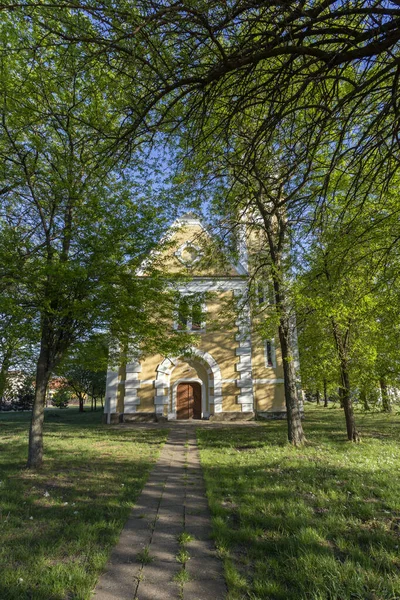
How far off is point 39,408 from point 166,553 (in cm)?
602

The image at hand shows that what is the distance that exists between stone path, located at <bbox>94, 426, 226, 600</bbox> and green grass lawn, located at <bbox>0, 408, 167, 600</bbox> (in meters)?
0.18

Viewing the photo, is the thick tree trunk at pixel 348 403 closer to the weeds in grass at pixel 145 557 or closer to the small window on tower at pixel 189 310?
the small window on tower at pixel 189 310

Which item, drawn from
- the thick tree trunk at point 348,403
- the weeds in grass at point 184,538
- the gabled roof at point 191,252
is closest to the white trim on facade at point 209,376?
the gabled roof at point 191,252

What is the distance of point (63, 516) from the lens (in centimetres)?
503

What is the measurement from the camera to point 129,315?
323 inches

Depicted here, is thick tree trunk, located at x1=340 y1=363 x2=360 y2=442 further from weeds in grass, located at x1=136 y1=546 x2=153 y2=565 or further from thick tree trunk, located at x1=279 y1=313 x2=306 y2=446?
weeds in grass, located at x1=136 y1=546 x2=153 y2=565

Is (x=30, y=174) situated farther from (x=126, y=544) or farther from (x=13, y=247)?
(x=126, y=544)

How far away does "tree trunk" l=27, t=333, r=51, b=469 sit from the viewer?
8.39 meters

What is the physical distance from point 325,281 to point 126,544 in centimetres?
776

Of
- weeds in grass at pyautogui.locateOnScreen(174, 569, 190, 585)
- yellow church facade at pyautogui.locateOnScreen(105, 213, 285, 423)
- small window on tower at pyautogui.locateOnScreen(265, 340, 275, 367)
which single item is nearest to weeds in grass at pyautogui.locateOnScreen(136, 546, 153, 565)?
weeds in grass at pyautogui.locateOnScreen(174, 569, 190, 585)

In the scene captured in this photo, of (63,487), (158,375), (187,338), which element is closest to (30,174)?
(187,338)

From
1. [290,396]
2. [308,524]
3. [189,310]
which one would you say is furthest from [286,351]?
[308,524]

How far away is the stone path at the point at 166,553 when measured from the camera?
10.3ft

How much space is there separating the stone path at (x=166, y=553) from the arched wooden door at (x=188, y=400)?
50.9 ft
